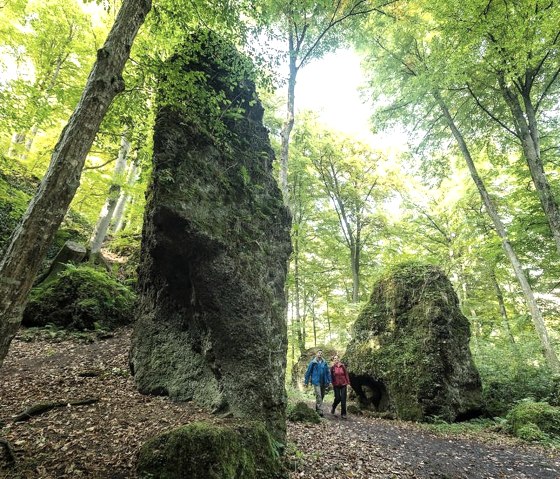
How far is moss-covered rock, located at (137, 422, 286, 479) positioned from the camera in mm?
3592

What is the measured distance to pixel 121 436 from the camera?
4.30 metres

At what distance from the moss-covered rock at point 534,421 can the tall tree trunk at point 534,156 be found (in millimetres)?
4712

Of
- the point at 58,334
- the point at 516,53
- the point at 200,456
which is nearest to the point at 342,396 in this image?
the point at 200,456

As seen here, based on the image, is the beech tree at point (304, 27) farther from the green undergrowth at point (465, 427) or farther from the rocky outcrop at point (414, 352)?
the green undergrowth at point (465, 427)

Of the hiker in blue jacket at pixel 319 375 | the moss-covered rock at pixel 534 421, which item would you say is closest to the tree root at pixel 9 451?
the hiker in blue jacket at pixel 319 375

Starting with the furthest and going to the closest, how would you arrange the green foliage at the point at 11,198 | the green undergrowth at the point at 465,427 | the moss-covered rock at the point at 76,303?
the green foliage at the point at 11,198 → the moss-covered rock at the point at 76,303 → the green undergrowth at the point at 465,427

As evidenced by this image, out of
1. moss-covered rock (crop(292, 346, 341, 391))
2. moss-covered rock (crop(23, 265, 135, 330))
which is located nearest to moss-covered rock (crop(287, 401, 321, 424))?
moss-covered rock (crop(23, 265, 135, 330))

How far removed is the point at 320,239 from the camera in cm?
2025

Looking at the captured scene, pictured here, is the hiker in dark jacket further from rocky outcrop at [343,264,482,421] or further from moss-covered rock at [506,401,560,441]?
moss-covered rock at [506,401,560,441]

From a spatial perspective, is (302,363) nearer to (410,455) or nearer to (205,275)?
(410,455)

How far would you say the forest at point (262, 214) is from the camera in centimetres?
436

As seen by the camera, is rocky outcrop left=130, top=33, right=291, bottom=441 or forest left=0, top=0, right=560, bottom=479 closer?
forest left=0, top=0, right=560, bottom=479

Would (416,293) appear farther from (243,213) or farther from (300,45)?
→ (300,45)

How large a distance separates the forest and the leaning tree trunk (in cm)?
2
